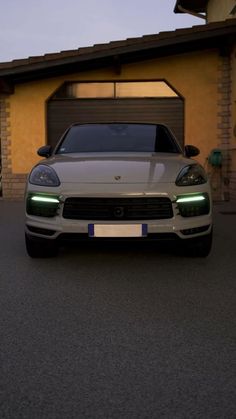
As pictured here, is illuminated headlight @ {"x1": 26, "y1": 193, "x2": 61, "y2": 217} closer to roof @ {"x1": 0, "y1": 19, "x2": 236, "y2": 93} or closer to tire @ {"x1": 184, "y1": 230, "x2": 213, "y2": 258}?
tire @ {"x1": 184, "y1": 230, "x2": 213, "y2": 258}

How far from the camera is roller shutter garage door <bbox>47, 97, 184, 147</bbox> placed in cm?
1123

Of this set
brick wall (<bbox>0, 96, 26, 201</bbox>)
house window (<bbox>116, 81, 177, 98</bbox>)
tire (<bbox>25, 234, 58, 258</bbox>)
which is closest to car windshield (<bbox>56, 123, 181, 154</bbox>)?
tire (<bbox>25, 234, 58, 258</bbox>)

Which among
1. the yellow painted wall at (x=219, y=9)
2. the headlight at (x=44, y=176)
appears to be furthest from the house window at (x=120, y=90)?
the headlight at (x=44, y=176)

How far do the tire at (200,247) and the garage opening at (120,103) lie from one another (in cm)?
680

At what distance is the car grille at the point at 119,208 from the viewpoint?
418cm

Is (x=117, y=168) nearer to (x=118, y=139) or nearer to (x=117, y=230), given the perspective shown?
(x=117, y=230)

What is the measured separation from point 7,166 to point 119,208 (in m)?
8.09

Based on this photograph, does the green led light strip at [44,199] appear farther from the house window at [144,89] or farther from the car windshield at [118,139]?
the house window at [144,89]

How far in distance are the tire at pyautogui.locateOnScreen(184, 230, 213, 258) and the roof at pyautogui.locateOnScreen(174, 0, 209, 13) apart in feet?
46.0

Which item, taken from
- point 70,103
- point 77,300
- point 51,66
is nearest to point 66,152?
point 77,300

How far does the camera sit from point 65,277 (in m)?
4.07

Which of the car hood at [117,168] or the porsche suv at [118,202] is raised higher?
the car hood at [117,168]

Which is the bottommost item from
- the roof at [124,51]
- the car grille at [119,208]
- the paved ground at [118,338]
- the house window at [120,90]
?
the paved ground at [118,338]

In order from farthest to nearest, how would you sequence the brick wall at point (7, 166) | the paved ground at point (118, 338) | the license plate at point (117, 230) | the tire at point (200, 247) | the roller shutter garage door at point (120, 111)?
the brick wall at point (7, 166) < the roller shutter garage door at point (120, 111) < the tire at point (200, 247) < the license plate at point (117, 230) < the paved ground at point (118, 338)
